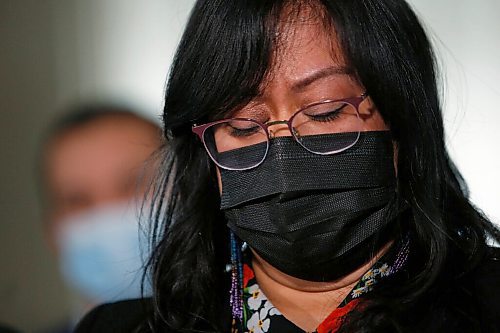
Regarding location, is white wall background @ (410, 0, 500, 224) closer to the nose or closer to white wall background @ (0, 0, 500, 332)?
white wall background @ (0, 0, 500, 332)

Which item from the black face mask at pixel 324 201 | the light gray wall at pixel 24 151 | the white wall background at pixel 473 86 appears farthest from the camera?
the light gray wall at pixel 24 151

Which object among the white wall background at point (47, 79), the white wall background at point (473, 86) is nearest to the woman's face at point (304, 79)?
the white wall background at point (473, 86)

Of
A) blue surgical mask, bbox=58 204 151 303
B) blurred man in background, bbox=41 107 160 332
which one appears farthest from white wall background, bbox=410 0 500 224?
blue surgical mask, bbox=58 204 151 303

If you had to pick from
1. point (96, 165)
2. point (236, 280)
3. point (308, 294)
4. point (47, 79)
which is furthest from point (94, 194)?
point (308, 294)

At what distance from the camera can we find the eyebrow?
144cm

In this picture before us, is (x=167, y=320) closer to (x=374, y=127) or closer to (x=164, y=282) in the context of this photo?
(x=164, y=282)

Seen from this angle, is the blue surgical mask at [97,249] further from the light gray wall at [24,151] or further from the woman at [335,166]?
the woman at [335,166]

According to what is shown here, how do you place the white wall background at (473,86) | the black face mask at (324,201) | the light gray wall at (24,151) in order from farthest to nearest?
1. the light gray wall at (24,151)
2. the white wall background at (473,86)
3. the black face mask at (324,201)

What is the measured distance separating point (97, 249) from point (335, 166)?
1280 millimetres

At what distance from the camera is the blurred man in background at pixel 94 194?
2547 millimetres

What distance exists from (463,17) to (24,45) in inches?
46.6

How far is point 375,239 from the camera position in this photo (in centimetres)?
145

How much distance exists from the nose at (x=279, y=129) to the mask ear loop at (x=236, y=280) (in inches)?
11.0

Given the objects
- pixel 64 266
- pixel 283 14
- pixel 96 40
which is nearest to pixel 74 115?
pixel 96 40
